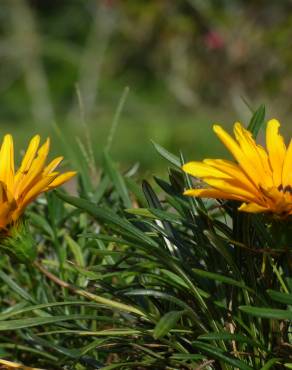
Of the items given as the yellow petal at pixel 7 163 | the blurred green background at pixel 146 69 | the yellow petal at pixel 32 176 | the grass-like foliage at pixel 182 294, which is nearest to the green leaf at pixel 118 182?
the grass-like foliage at pixel 182 294

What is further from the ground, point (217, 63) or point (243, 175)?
point (217, 63)

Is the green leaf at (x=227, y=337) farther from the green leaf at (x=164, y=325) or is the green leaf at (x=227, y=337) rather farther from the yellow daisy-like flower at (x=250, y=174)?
the yellow daisy-like flower at (x=250, y=174)

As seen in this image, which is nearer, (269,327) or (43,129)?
(269,327)

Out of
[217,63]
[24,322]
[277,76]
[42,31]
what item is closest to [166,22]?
[217,63]

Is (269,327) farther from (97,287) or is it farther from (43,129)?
(43,129)

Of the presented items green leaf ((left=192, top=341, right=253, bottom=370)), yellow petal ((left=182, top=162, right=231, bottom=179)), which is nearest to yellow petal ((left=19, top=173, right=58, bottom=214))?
yellow petal ((left=182, top=162, right=231, bottom=179))

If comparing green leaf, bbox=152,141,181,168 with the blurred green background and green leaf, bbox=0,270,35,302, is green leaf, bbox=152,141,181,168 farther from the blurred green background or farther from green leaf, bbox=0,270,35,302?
the blurred green background
